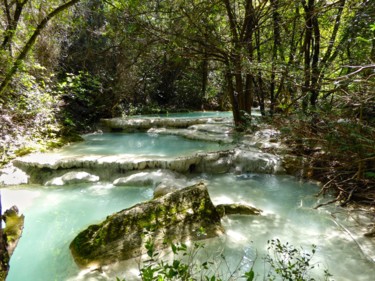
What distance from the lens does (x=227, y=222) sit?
3812 millimetres

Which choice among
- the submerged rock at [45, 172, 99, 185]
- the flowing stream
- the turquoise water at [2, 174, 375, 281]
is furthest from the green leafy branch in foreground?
the submerged rock at [45, 172, 99, 185]

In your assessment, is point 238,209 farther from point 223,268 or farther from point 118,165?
point 118,165

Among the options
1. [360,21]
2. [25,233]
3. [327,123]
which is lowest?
[25,233]

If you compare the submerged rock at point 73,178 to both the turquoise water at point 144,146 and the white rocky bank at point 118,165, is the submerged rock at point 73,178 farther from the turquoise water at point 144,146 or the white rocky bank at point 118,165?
the turquoise water at point 144,146

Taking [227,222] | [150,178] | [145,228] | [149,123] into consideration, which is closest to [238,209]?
[227,222]

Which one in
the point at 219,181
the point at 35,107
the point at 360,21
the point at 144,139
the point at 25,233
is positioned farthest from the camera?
the point at 144,139

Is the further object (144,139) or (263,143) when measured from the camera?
(144,139)

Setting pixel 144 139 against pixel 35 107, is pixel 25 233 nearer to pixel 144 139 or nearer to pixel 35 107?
pixel 35 107

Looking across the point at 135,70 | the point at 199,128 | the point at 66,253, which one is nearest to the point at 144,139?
the point at 199,128

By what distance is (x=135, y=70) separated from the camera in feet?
44.3

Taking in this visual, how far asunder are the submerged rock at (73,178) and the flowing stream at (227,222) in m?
0.14

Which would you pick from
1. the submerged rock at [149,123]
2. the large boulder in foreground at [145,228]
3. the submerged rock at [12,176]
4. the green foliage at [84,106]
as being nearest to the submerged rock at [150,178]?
the large boulder in foreground at [145,228]

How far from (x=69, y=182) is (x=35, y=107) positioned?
10.2ft

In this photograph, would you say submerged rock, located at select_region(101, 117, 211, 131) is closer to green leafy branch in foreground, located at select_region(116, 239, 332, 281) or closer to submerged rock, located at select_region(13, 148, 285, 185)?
submerged rock, located at select_region(13, 148, 285, 185)
